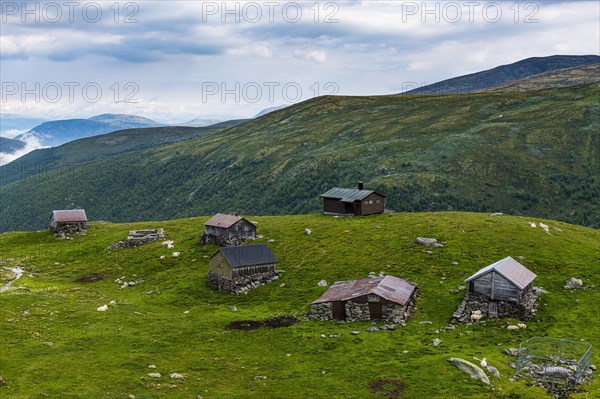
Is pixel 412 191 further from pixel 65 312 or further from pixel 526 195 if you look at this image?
pixel 65 312

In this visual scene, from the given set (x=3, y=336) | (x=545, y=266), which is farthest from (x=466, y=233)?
(x=3, y=336)

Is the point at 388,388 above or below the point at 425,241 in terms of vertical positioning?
below

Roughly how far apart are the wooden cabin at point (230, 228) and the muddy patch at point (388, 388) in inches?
2030

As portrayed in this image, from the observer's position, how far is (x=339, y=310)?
58.0 metres

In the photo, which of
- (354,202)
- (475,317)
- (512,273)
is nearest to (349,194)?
(354,202)

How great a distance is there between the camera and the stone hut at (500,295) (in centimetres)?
5553

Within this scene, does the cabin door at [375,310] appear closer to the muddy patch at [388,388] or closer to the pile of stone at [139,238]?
Answer: the muddy patch at [388,388]

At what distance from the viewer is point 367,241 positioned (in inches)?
3263

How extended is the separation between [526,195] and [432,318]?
14883 centimetres

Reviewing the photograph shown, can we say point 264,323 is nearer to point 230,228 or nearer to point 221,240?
point 230,228

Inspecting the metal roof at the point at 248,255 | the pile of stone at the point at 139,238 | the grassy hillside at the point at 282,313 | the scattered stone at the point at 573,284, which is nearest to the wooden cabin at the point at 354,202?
the grassy hillside at the point at 282,313

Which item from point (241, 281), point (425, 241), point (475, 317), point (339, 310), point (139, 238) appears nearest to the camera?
point (475, 317)

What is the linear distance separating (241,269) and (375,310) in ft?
72.7

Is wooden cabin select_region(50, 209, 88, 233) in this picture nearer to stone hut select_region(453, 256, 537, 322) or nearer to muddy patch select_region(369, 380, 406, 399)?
stone hut select_region(453, 256, 537, 322)
